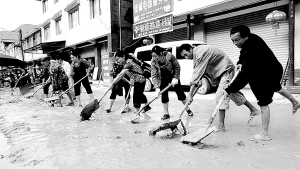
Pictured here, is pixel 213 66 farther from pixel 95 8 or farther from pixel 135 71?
pixel 95 8

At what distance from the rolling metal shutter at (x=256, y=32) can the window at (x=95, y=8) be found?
7759 mm

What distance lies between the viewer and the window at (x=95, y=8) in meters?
15.1

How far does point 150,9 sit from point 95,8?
5.52 meters

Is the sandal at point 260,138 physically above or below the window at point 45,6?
below

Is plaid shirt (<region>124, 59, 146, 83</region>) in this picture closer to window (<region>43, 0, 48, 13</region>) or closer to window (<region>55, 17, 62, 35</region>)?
window (<region>55, 17, 62, 35</region>)

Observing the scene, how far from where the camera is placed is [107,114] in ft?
17.8

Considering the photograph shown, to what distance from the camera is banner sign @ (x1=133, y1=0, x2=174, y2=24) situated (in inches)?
427

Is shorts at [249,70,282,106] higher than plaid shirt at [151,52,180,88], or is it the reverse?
plaid shirt at [151,52,180,88]

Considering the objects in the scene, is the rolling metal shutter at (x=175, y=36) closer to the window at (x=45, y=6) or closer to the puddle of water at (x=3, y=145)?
the puddle of water at (x=3, y=145)

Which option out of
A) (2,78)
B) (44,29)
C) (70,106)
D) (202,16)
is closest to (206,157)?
(70,106)

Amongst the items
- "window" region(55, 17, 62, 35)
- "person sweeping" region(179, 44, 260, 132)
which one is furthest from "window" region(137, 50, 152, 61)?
"window" region(55, 17, 62, 35)

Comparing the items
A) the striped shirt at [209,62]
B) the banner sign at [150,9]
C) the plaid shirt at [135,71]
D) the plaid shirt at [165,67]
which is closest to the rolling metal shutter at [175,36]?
the banner sign at [150,9]

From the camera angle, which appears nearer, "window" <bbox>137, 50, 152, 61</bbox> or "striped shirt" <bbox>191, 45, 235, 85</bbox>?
"striped shirt" <bbox>191, 45, 235, 85</bbox>

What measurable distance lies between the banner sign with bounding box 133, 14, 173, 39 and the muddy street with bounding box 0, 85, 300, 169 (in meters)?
6.85
